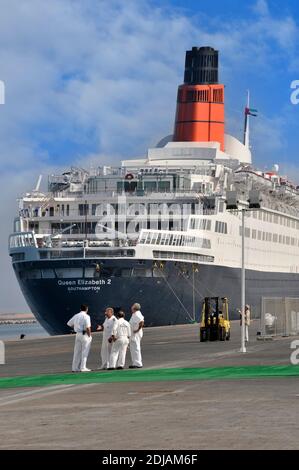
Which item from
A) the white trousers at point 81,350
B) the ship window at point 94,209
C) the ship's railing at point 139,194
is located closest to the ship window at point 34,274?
the ship's railing at point 139,194

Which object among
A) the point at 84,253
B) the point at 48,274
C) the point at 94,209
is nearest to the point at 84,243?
the point at 84,253

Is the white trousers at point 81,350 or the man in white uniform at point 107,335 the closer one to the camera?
the man in white uniform at point 107,335

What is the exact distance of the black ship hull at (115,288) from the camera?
227ft

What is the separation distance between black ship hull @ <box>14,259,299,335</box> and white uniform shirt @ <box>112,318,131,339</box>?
42561mm

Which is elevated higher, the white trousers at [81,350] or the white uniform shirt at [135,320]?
the white uniform shirt at [135,320]

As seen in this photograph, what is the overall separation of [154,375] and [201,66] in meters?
76.2

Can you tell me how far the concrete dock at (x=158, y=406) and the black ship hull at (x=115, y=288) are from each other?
3855 centimetres

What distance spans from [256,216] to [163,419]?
243 feet

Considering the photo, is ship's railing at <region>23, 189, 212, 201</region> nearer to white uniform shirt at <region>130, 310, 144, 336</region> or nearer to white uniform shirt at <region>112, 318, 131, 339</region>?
white uniform shirt at <region>130, 310, 144, 336</region>

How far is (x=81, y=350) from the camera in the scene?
2639 centimetres

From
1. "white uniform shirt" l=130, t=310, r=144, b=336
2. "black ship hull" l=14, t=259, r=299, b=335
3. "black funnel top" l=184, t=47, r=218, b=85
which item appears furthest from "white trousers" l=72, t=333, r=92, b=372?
"black funnel top" l=184, t=47, r=218, b=85

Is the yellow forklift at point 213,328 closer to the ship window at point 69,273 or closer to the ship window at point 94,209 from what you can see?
the ship window at point 69,273
